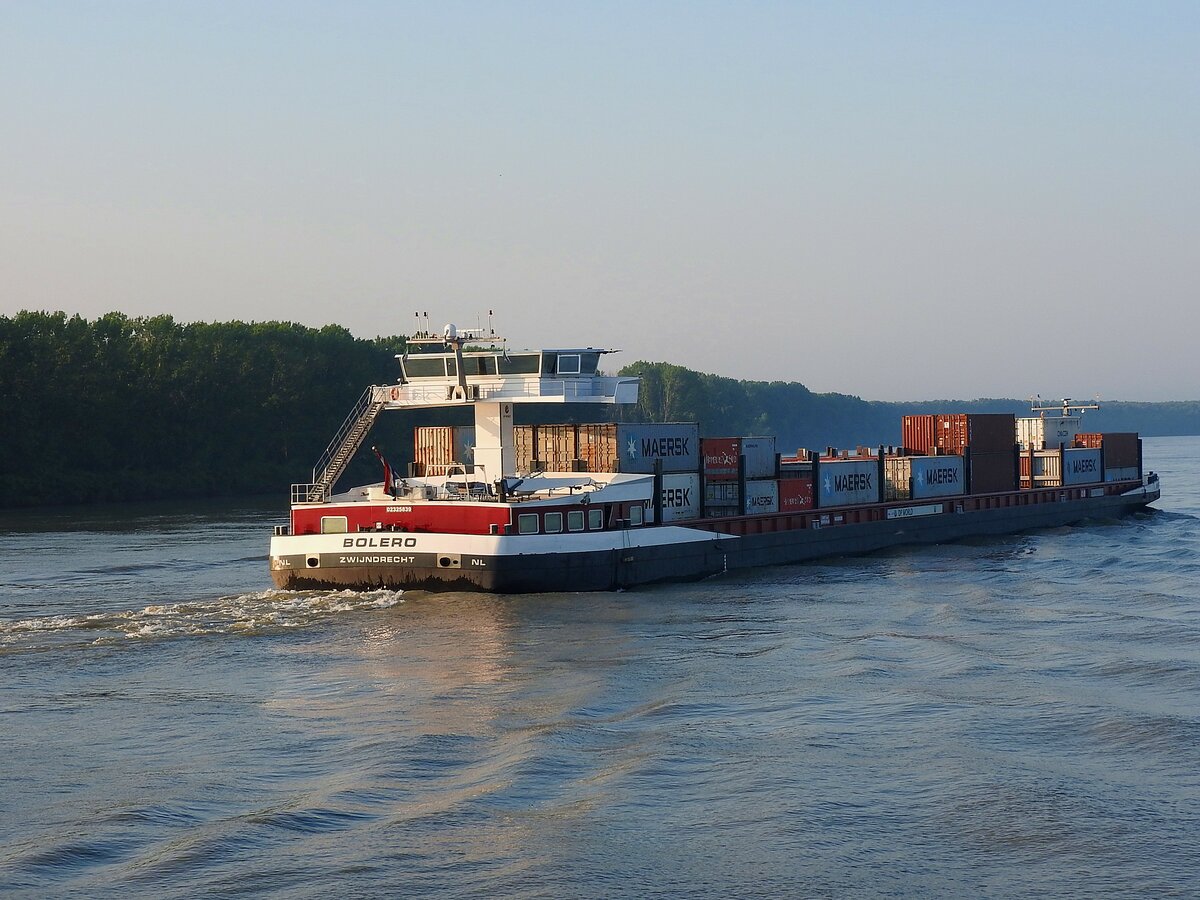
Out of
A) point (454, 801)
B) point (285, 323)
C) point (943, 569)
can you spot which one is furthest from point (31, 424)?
point (454, 801)

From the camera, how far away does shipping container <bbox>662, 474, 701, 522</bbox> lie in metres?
44.8

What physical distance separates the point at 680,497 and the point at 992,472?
25716 millimetres

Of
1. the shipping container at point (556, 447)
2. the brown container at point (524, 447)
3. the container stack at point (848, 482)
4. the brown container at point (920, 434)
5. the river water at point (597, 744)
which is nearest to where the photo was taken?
the river water at point (597, 744)

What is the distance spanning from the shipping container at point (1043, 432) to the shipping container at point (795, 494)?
2678 cm

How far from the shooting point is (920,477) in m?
59.5

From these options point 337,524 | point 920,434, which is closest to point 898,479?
point 920,434

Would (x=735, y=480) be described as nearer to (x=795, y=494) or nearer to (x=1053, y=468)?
(x=795, y=494)

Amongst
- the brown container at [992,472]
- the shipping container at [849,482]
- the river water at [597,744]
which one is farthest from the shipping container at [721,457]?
the brown container at [992,472]

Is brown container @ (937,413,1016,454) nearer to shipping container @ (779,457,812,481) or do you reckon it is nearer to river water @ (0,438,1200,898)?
shipping container @ (779,457,812,481)

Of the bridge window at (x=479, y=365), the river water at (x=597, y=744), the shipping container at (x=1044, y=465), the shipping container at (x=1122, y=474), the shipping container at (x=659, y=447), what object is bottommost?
the river water at (x=597, y=744)

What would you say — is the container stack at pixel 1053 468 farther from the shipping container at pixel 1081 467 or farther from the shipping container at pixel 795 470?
the shipping container at pixel 795 470

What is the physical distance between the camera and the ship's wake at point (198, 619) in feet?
104

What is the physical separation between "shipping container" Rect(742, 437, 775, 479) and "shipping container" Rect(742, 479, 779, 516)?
0.55m

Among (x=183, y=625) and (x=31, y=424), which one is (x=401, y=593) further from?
(x=31, y=424)
